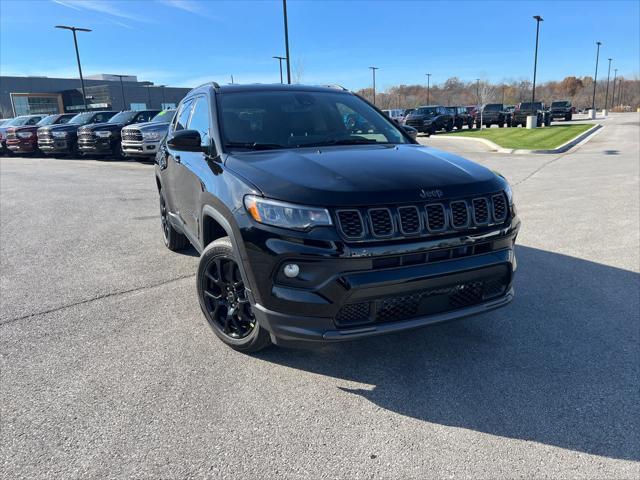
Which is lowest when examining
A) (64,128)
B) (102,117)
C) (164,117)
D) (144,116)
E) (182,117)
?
(182,117)

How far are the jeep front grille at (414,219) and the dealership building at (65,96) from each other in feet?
243

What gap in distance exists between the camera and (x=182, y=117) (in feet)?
16.7

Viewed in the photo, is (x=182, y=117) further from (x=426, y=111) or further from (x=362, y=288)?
(x=426, y=111)

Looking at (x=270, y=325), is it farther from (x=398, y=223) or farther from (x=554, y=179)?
(x=554, y=179)

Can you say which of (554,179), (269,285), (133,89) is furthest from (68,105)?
(269,285)

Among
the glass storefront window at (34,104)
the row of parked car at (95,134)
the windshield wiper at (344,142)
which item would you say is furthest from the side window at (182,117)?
the glass storefront window at (34,104)

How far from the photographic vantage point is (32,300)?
4520mm

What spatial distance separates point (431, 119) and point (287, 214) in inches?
1184

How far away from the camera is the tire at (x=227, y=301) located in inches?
124

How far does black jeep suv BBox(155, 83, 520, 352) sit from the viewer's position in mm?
2582

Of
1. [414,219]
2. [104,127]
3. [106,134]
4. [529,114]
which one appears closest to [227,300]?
[414,219]

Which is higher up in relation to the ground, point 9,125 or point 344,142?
point 9,125

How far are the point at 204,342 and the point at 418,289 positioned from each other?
1.74 metres

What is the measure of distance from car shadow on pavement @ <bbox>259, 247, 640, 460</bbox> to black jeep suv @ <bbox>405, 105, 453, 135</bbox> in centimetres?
2621
